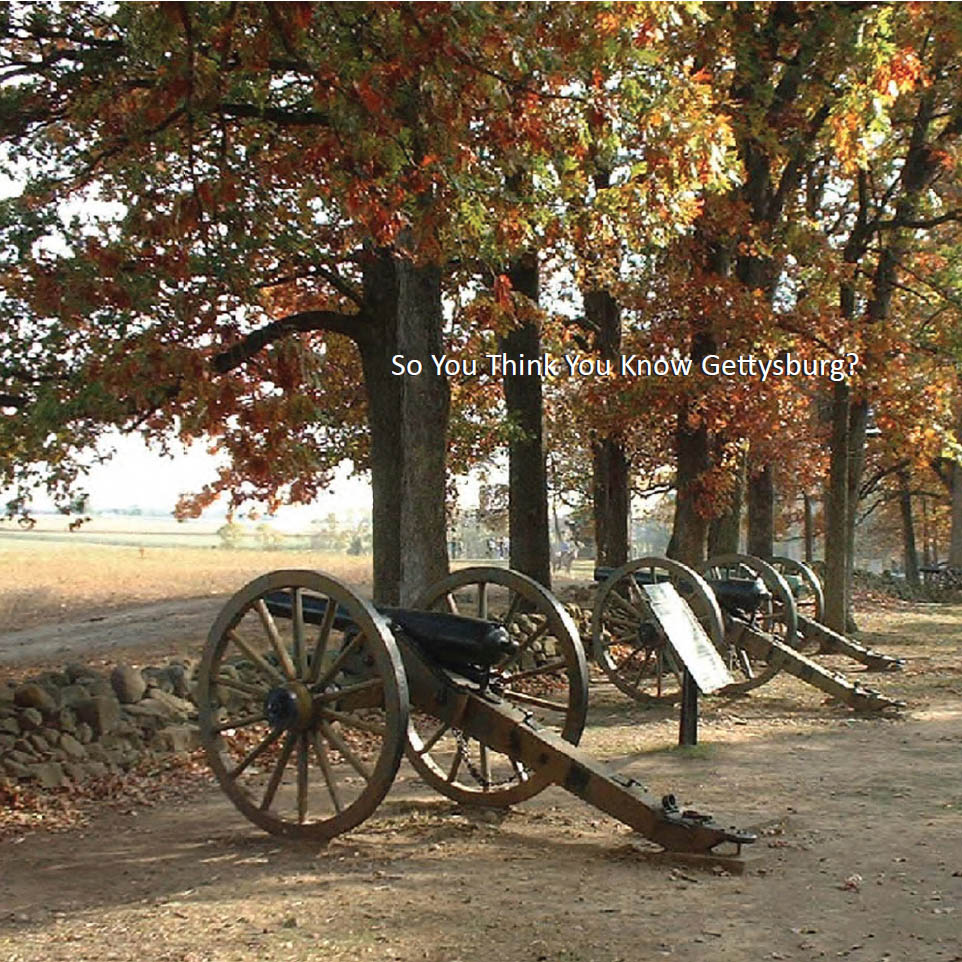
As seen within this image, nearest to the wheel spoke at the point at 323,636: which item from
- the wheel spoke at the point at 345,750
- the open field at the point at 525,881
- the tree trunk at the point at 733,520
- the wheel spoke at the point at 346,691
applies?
the wheel spoke at the point at 346,691

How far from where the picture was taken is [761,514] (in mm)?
22438

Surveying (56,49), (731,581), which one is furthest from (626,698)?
(56,49)

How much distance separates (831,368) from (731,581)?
5.80 meters

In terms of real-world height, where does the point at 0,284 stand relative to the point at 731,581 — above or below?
above

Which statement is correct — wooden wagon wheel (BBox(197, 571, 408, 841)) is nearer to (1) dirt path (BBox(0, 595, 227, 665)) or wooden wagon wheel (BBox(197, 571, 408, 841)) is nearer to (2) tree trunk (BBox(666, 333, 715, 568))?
(1) dirt path (BBox(0, 595, 227, 665))

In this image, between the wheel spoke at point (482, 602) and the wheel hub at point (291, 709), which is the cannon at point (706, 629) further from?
the wheel hub at point (291, 709)

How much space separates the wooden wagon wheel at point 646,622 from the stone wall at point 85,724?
13.0 ft

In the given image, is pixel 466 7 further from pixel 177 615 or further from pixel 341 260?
pixel 177 615

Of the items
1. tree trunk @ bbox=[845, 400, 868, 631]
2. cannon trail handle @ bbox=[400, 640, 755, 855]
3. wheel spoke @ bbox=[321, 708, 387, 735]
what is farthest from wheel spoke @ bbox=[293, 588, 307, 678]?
tree trunk @ bbox=[845, 400, 868, 631]

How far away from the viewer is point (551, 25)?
639 centimetres

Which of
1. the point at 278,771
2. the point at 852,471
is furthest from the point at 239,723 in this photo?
the point at 852,471

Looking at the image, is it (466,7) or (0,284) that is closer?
(466,7)

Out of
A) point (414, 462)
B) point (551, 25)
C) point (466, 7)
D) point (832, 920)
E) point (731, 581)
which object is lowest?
point (832, 920)

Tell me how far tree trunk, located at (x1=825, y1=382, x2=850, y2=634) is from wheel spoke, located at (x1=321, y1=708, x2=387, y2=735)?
40.0 ft
